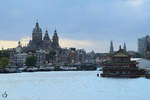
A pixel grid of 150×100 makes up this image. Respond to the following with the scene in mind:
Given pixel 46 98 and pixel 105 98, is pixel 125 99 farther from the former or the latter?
pixel 46 98

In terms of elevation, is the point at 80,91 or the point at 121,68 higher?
the point at 121,68

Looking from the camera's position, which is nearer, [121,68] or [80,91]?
[80,91]

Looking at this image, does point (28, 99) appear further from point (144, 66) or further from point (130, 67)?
point (144, 66)

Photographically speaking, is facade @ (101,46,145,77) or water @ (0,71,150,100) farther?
facade @ (101,46,145,77)

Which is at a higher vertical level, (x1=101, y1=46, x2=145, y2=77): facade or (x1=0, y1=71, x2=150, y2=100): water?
(x1=101, y1=46, x2=145, y2=77): facade

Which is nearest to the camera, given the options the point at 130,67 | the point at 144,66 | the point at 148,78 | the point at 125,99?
the point at 125,99

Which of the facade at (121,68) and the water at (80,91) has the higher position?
the facade at (121,68)

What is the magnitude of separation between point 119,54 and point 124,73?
7.19 metres

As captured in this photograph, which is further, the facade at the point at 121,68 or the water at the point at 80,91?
the facade at the point at 121,68

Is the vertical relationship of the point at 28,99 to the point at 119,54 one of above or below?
below

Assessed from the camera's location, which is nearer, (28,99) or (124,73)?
(28,99)

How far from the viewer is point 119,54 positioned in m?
117

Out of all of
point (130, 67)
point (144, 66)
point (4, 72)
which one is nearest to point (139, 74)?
point (130, 67)

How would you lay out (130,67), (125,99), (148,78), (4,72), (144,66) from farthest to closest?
(4,72) → (144,66) → (130,67) → (148,78) → (125,99)
